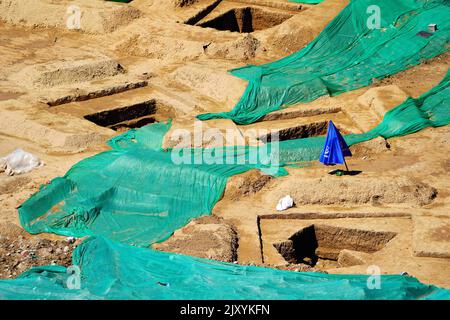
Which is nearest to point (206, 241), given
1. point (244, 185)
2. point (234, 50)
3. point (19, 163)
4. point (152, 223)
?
point (152, 223)

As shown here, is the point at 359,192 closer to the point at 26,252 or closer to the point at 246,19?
the point at 26,252

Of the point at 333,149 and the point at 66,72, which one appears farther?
the point at 66,72

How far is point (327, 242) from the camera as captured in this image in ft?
49.4

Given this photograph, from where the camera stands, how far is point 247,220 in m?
15.1

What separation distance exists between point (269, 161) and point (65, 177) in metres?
3.39

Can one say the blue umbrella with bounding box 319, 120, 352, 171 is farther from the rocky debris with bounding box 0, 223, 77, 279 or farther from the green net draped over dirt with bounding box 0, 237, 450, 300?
the rocky debris with bounding box 0, 223, 77, 279

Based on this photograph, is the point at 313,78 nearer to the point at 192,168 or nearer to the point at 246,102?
the point at 246,102

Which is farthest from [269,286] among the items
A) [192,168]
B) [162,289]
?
[192,168]

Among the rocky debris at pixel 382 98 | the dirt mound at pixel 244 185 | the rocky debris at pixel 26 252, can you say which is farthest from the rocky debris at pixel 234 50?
the rocky debris at pixel 26 252

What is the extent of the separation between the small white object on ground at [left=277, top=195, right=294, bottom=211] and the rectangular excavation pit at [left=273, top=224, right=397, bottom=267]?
0.55 meters

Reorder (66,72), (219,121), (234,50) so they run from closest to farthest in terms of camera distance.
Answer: (219,121) < (66,72) < (234,50)

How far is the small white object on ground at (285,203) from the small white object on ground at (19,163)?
4.27 meters

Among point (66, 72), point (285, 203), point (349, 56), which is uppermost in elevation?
point (349, 56)

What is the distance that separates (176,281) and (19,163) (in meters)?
5.31
